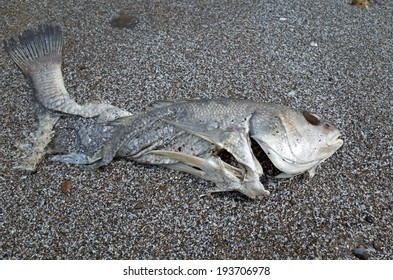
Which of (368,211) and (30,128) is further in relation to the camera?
(30,128)

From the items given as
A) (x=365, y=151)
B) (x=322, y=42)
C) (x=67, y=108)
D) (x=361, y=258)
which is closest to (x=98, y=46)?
(x=67, y=108)

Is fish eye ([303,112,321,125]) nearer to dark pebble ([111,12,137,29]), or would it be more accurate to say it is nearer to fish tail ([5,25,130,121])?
fish tail ([5,25,130,121])

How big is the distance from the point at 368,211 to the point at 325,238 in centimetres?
38

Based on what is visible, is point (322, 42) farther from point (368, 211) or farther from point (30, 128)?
point (30, 128)

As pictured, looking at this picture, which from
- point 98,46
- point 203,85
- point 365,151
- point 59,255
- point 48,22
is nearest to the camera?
point 59,255

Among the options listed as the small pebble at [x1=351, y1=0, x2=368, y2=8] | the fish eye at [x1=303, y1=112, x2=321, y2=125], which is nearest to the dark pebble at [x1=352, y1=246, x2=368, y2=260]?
the fish eye at [x1=303, y1=112, x2=321, y2=125]

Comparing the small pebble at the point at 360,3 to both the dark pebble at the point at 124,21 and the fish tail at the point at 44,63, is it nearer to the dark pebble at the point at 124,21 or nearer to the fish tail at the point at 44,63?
the dark pebble at the point at 124,21

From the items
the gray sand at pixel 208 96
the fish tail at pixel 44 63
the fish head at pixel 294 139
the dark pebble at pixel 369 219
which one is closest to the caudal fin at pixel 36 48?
the fish tail at pixel 44 63

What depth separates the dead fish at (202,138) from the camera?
2.33 m

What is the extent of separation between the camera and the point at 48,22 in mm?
3920

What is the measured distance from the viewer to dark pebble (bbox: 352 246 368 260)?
221 cm

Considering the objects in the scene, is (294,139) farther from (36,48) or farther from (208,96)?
(36,48)

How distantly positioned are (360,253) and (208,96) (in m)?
1.65

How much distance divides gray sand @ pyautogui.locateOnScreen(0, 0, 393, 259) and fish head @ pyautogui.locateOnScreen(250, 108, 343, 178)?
246 mm
